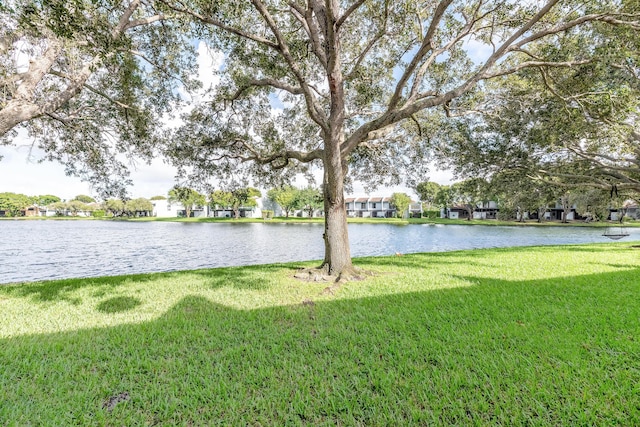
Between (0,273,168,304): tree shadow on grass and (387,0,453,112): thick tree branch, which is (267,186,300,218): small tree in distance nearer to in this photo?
(0,273,168,304): tree shadow on grass

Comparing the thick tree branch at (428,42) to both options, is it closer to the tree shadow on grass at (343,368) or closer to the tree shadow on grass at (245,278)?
the tree shadow on grass at (343,368)

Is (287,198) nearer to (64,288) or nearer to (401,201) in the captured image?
(401,201)

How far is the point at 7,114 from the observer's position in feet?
17.5

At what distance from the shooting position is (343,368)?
2994 mm

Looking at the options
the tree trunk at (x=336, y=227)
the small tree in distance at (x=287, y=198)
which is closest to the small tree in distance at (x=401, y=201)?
the small tree in distance at (x=287, y=198)

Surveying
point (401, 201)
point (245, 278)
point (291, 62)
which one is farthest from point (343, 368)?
point (401, 201)

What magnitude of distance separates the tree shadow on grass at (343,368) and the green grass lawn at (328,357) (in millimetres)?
16

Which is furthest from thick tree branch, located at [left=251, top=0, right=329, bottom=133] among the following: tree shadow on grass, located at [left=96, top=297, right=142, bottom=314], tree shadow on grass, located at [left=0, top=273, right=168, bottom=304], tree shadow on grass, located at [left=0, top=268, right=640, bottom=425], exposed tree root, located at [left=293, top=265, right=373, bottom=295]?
tree shadow on grass, located at [left=0, top=273, right=168, bottom=304]

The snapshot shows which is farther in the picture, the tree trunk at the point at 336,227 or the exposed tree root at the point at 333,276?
the tree trunk at the point at 336,227

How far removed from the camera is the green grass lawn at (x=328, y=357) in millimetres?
2375

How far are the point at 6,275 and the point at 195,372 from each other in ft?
47.2

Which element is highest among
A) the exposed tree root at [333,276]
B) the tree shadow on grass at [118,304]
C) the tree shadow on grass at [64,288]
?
the exposed tree root at [333,276]

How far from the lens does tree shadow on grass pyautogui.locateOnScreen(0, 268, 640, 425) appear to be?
7.73ft

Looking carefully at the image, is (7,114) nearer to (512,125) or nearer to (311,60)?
(311,60)
